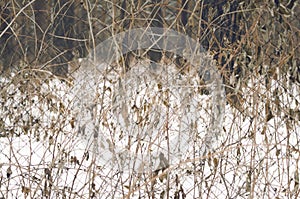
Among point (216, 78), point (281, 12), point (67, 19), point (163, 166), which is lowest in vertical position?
point (163, 166)

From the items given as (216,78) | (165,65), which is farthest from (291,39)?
(165,65)

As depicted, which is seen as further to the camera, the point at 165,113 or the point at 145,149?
the point at 165,113

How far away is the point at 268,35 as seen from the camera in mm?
2699

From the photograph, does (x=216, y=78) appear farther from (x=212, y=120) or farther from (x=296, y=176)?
(x=296, y=176)

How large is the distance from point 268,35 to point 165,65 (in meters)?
0.62

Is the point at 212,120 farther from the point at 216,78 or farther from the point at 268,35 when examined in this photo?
the point at 268,35

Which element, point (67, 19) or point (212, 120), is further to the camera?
point (67, 19)

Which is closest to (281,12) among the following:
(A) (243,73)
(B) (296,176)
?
(A) (243,73)

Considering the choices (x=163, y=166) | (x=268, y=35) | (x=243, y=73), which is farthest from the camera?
(x=268, y=35)

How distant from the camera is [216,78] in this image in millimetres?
2383

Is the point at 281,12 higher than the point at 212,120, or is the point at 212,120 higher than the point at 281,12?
the point at 281,12

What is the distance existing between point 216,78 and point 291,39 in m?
0.33

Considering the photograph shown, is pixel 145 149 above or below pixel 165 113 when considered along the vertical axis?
below

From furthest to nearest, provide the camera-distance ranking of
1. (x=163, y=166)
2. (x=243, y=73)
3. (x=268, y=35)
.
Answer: (x=268, y=35), (x=243, y=73), (x=163, y=166)
